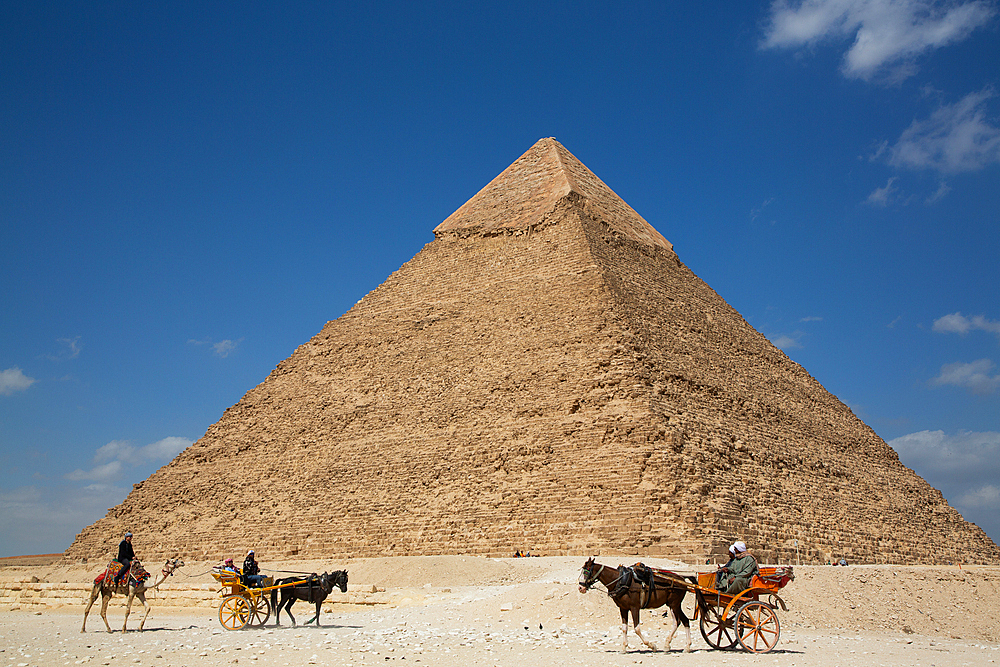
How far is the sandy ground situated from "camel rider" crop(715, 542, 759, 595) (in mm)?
578

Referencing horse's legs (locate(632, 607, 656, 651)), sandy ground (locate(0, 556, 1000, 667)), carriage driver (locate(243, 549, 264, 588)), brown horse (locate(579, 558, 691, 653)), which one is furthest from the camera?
carriage driver (locate(243, 549, 264, 588))

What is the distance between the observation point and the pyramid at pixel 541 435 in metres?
16.3

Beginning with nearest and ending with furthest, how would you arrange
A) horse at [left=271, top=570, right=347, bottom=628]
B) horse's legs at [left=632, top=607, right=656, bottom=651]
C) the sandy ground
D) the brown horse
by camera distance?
the sandy ground < horse's legs at [left=632, top=607, right=656, bottom=651] < the brown horse < horse at [left=271, top=570, right=347, bottom=628]

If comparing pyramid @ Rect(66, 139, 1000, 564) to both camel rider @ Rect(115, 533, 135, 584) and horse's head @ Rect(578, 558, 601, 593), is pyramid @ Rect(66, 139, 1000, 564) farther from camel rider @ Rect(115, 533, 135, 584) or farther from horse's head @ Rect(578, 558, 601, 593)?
camel rider @ Rect(115, 533, 135, 584)

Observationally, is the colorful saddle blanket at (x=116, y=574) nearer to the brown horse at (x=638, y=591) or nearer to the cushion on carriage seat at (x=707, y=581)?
the brown horse at (x=638, y=591)

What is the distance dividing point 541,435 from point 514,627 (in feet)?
31.0

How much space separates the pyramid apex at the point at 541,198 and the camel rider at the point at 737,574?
18284mm

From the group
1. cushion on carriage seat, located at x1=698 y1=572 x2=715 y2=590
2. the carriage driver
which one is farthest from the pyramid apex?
cushion on carriage seat, located at x1=698 y1=572 x2=715 y2=590

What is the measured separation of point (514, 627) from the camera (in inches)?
346

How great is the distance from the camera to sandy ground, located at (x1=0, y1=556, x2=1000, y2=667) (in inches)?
282

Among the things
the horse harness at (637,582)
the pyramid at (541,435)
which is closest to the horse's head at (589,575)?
the horse harness at (637,582)

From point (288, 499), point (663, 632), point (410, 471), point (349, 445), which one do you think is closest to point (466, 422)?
point (410, 471)

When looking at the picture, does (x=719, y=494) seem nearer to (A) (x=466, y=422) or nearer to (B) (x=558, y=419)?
(B) (x=558, y=419)

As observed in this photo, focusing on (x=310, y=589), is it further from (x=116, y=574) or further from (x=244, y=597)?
(x=116, y=574)
